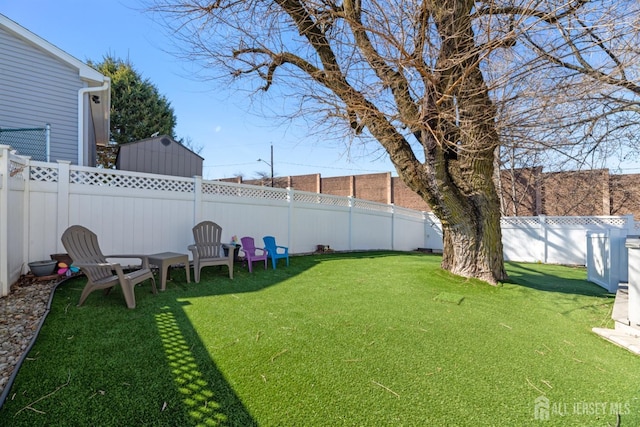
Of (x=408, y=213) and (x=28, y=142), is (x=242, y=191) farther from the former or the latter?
(x=408, y=213)

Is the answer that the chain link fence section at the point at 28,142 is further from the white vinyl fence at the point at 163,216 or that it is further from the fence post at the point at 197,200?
the fence post at the point at 197,200

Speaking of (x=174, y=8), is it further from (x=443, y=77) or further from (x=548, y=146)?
(x=548, y=146)

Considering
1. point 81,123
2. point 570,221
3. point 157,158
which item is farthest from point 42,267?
point 570,221

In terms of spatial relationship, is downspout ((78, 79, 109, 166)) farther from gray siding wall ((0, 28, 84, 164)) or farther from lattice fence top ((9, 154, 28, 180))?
lattice fence top ((9, 154, 28, 180))

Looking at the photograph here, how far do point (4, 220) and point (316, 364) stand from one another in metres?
3.99

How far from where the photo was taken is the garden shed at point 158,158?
29.0 feet

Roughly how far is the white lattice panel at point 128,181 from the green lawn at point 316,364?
180 centimetres

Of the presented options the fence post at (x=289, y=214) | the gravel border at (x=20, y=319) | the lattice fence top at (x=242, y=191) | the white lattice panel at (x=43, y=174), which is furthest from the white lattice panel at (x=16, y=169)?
the fence post at (x=289, y=214)

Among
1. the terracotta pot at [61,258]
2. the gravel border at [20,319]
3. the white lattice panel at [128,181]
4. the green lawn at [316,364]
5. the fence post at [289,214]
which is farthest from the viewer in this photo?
the fence post at [289,214]

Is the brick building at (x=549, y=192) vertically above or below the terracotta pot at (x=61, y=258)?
above

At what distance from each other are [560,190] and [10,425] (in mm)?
16406

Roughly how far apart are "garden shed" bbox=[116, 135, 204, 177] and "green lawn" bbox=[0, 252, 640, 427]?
17.8 feet

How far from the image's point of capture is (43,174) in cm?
480

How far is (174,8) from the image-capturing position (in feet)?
16.1
